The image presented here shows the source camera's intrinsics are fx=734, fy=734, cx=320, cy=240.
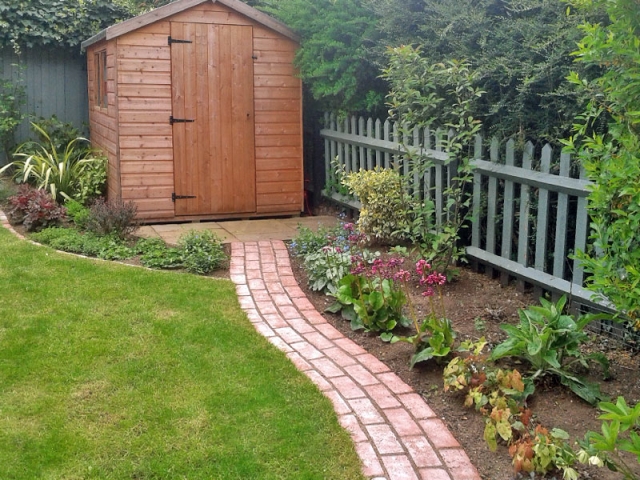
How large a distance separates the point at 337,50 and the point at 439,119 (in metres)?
2.15

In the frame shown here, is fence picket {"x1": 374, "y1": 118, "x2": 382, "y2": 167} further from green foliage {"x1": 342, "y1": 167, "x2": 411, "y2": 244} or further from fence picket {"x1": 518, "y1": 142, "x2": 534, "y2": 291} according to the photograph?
fence picket {"x1": 518, "y1": 142, "x2": 534, "y2": 291}

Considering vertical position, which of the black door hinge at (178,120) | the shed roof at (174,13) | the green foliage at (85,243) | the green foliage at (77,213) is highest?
the shed roof at (174,13)

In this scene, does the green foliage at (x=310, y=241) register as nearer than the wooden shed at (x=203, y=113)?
Yes

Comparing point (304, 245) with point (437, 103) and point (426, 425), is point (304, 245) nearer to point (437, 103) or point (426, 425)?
point (437, 103)

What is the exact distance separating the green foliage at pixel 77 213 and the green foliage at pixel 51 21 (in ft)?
12.2

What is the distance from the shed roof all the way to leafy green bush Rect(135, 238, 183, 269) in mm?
2378

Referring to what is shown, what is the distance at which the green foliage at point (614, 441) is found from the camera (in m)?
2.40

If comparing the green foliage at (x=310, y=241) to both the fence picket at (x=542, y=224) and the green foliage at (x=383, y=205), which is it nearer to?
the green foliage at (x=383, y=205)

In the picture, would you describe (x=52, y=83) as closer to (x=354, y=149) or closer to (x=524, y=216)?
(x=354, y=149)

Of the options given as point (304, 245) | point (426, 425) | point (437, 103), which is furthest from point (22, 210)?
point (426, 425)

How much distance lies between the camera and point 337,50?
7.64 meters

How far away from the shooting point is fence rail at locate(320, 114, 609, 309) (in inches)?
180

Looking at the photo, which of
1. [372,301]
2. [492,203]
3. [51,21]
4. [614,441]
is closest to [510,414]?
[614,441]

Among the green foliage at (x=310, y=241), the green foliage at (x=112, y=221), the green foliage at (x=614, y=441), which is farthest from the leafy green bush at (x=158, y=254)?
the green foliage at (x=614, y=441)
